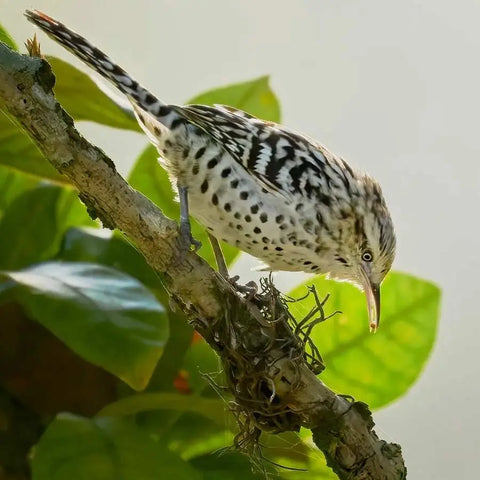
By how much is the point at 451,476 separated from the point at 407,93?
2.89 feet

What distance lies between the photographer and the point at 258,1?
188cm

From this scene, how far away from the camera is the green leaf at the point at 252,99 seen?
1316 millimetres

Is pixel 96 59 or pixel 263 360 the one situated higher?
pixel 96 59

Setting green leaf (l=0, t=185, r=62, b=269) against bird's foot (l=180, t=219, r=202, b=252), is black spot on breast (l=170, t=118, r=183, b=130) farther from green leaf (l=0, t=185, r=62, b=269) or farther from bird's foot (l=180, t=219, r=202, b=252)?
green leaf (l=0, t=185, r=62, b=269)

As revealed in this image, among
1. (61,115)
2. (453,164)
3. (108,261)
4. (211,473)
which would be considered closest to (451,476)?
(453,164)

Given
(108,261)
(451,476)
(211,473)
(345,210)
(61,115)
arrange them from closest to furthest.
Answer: (61,115) < (345,210) < (211,473) < (108,261) < (451,476)

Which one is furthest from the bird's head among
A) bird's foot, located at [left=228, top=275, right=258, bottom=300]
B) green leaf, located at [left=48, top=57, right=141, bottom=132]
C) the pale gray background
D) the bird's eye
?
the pale gray background

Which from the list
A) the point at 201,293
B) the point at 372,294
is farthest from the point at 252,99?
the point at 201,293

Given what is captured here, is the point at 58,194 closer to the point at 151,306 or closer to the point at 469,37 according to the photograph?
the point at 151,306

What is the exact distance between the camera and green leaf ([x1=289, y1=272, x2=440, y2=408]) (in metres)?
1.24

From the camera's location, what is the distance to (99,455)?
104 centimetres

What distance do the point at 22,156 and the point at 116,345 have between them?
0.37 meters

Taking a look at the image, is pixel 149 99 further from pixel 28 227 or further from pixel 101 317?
pixel 28 227

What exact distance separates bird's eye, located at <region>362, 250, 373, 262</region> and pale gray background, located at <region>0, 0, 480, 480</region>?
734mm
